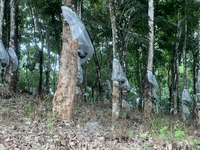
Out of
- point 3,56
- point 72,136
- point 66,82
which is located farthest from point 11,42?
point 72,136

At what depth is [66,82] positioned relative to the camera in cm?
462

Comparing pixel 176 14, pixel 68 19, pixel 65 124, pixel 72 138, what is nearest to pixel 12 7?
pixel 68 19

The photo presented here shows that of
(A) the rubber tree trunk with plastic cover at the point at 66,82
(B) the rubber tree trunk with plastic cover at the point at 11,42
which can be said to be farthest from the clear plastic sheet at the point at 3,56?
(A) the rubber tree trunk with plastic cover at the point at 66,82

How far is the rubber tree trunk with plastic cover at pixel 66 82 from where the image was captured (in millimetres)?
4578

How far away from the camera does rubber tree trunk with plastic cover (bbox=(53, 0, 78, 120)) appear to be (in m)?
4.58

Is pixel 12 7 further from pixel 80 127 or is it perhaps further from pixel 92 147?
pixel 92 147

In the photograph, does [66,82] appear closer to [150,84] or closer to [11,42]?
[150,84]

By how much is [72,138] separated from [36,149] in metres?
0.72

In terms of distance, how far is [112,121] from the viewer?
16.8 ft

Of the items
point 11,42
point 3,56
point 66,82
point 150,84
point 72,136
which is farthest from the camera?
point 11,42

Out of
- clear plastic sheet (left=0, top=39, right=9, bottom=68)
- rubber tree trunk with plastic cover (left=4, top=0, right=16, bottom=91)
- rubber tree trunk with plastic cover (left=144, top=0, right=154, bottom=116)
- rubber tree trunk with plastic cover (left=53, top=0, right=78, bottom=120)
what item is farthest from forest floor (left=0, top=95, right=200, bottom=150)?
rubber tree trunk with plastic cover (left=4, top=0, right=16, bottom=91)

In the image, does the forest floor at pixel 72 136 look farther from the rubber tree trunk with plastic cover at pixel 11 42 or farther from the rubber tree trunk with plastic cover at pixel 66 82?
the rubber tree trunk with plastic cover at pixel 11 42

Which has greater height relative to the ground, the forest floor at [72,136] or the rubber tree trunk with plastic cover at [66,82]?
the rubber tree trunk with plastic cover at [66,82]

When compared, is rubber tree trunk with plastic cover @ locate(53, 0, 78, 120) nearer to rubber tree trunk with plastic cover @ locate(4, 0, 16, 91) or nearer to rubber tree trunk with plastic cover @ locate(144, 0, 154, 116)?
rubber tree trunk with plastic cover @ locate(144, 0, 154, 116)
